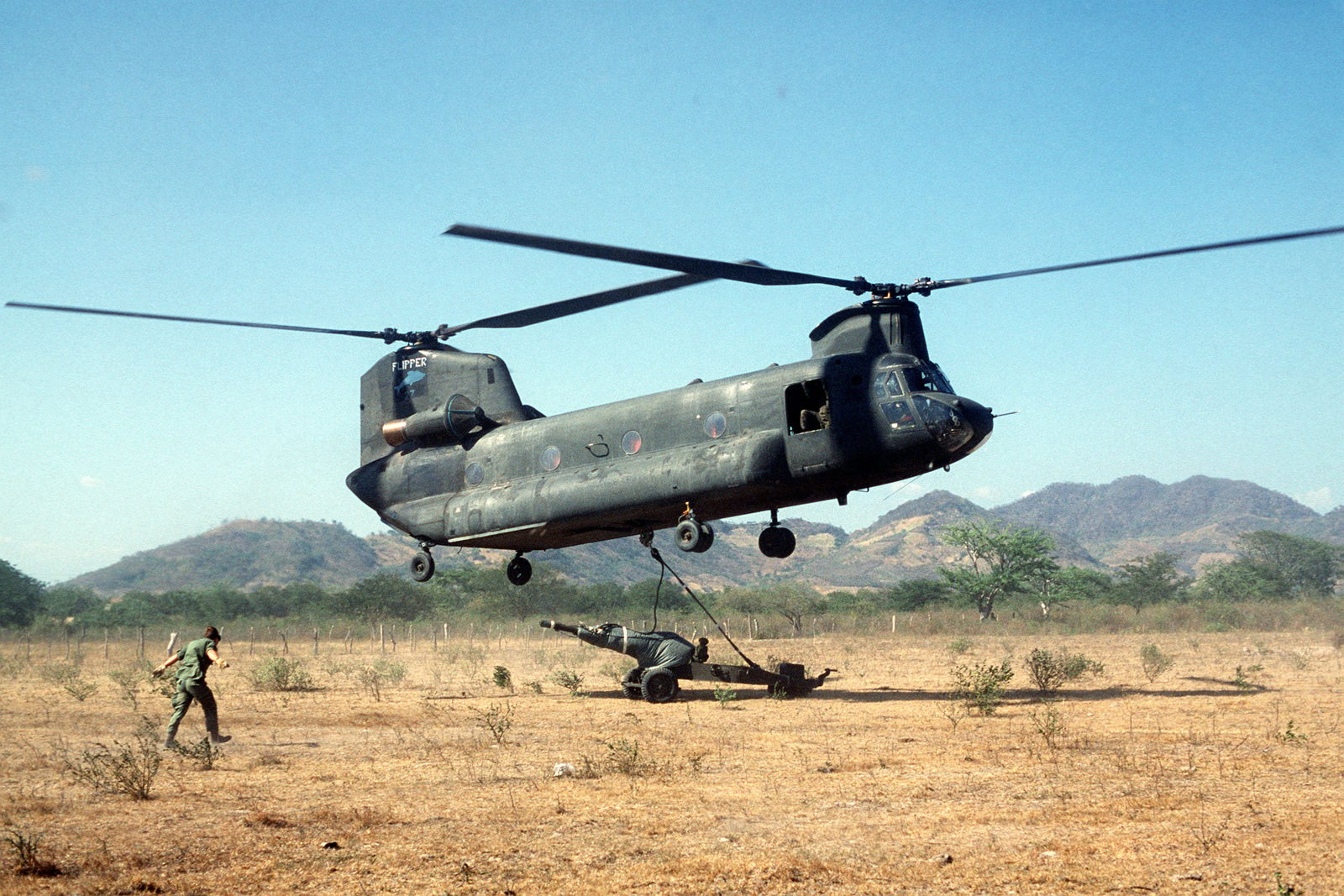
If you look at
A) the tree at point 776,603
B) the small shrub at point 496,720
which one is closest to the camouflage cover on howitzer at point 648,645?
the small shrub at point 496,720

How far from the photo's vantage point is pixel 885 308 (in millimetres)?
16609

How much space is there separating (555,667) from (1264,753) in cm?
2139

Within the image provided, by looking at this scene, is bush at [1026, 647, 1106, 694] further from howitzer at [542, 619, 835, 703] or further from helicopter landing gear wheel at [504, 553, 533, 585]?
helicopter landing gear wheel at [504, 553, 533, 585]

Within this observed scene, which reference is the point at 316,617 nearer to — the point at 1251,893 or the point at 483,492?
the point at 483,492

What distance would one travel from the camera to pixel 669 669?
19.6 meters

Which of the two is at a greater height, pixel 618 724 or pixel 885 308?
pixel 885 308

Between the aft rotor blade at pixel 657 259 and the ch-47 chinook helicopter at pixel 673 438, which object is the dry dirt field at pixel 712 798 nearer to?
the ch-47 chinook helicopter at pixel 673 438

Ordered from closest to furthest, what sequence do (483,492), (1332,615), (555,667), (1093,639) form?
(483,492), (555,667), (1093,639), (1332,615)

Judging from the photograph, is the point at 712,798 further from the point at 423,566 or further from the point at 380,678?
the point at 380,678

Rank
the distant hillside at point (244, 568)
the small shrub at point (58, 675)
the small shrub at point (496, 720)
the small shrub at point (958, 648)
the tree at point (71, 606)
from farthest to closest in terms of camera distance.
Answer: the distant hillside at point (244, 568), the tree at point (71, 606), the small shrub at point (958, 648), the small shrub at point (58, 675), the small shrub at point (496, 720)

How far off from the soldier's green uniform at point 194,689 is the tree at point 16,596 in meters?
57.3

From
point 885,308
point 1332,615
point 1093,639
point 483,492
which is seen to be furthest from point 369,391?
point 1332,615

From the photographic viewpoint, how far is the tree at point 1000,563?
64.2 m

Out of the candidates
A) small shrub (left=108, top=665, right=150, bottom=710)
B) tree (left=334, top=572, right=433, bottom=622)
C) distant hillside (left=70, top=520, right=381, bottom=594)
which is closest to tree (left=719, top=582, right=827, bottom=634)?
tree (left=334, top=572, right=433, bottom=622)
